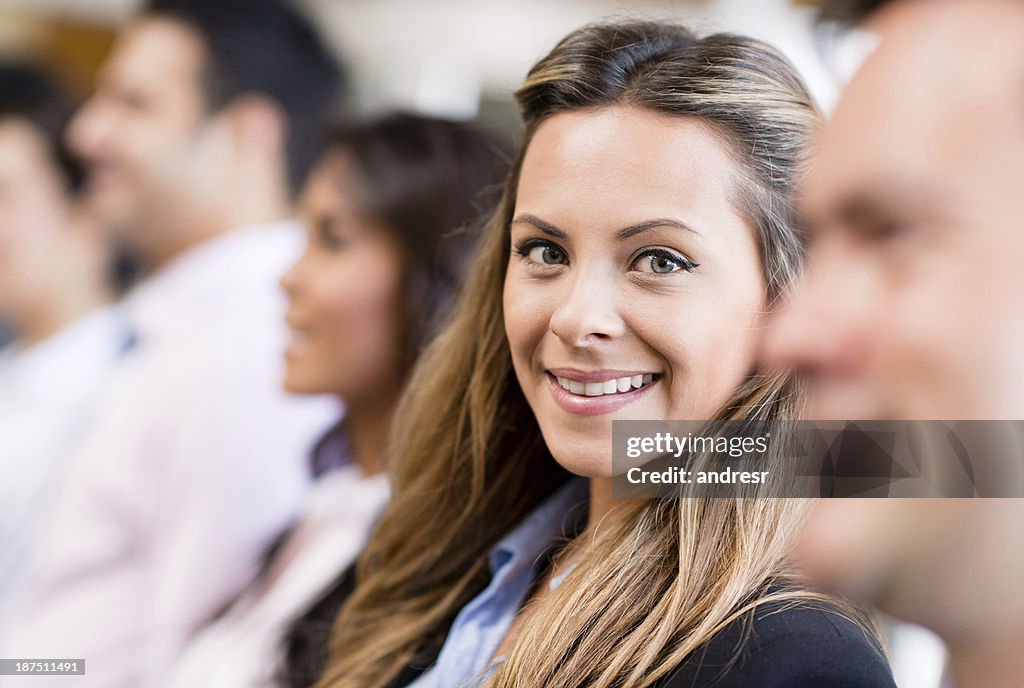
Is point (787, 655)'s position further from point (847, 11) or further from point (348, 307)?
point (348, 307)

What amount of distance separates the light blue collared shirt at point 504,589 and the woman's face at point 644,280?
0.55 ft

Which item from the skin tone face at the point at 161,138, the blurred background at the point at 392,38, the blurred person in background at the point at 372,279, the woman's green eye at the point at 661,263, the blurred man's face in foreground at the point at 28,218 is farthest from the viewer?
the blurred background at the point at 392,38

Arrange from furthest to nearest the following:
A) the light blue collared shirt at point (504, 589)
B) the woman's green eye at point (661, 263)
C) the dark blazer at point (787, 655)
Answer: the light blue collared shirt at point (504, 589), the woman's green eye at point (661, 263), the dark blazer at point (787, 655)

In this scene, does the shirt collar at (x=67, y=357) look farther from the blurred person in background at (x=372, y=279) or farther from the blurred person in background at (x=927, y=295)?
the blurred person in background at (x=927, y=295)

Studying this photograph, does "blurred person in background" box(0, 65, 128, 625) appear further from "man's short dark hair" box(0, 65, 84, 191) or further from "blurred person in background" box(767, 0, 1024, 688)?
"blurred person in background" box(767, 0, 1024, 688)


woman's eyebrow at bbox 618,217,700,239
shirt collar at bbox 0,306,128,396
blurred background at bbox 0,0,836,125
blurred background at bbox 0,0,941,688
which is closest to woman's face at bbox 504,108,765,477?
woman's eyebrow at bbox 618,217,700,239

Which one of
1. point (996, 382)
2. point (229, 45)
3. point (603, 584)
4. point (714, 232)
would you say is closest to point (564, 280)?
point (714, 232)

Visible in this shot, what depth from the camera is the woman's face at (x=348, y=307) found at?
1330 mm

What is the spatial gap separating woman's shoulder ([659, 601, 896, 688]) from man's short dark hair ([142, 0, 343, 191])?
1.40m

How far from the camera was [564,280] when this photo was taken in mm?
793

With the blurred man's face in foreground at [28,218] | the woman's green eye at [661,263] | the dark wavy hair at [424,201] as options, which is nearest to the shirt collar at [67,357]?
the blurred man's face in foreground at [28,218]

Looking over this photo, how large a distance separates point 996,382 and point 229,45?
5.54 ft

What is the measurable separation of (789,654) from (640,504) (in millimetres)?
182

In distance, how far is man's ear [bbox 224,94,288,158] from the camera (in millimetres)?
1892
